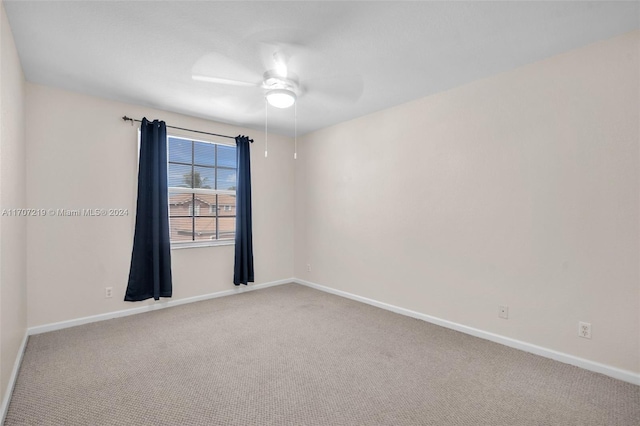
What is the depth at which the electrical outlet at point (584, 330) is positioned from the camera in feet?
7.97

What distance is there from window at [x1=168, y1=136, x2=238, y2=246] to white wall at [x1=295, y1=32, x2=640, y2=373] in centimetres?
187

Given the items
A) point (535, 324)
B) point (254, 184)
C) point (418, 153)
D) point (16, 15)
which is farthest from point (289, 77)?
point (535, 324)

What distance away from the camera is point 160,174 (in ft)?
12.5

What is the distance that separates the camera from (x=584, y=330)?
2.45m

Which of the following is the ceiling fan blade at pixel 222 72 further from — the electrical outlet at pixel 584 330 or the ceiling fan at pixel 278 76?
the electrical outlet at pixel 584 330

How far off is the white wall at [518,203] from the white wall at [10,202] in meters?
3.39

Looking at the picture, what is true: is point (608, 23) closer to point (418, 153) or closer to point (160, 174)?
point (418, 153)

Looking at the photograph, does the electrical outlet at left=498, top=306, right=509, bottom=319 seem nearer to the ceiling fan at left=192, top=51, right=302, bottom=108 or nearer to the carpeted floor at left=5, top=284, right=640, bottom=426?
the carpeted floor at left=5, top=284, right=640, bottom=426

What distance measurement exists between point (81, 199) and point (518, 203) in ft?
14.3

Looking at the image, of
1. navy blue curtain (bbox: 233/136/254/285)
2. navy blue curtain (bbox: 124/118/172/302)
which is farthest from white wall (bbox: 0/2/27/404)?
navy blue curtain (bbox: 233/136/254/285)

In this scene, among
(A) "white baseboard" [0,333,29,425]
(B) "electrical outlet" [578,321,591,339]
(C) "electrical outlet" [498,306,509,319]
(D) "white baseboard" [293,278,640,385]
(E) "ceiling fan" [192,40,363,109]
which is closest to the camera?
(A) "white baseboard" [0,333,29,425]

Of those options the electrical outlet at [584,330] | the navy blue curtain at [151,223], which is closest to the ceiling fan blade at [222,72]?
the navy blue curtain at [151,223]

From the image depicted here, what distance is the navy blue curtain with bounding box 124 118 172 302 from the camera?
145 inches

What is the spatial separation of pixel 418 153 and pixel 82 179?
12.1 ft
